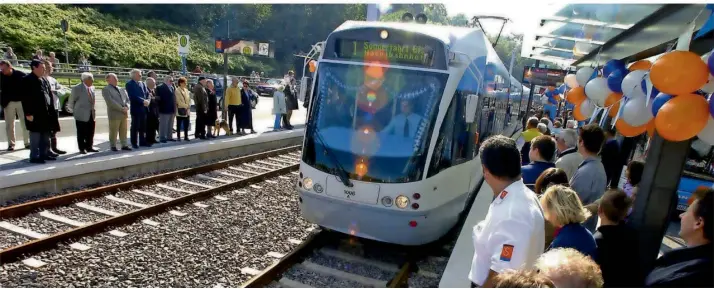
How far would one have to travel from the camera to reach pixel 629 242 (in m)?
3.20

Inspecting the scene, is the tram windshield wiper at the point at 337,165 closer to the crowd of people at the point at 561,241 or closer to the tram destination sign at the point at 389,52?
the tram destination sign at the point at 389,52

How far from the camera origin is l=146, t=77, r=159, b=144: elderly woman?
34.1 feet

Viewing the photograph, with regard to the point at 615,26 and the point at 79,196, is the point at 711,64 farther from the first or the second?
the point at 79,196

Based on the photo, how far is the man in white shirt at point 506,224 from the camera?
8.03 ft

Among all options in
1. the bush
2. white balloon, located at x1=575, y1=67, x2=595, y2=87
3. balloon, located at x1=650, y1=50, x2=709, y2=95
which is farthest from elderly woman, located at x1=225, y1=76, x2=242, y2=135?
the bush

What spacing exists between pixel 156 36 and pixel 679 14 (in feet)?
165

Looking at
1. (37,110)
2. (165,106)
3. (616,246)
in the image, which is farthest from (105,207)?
(616,246)

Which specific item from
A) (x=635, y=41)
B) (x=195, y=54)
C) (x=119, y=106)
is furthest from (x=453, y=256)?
(x=195, y=54)

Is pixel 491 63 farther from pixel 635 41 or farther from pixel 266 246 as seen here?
pixel 266 246

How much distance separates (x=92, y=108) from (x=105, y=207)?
300cm

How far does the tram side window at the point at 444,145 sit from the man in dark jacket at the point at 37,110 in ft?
22.2

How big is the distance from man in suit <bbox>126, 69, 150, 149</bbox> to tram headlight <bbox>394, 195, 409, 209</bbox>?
708 centimetres

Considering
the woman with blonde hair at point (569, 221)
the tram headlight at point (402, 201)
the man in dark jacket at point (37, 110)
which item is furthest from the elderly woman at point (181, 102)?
the woman with blonde hair at point (569, 221)

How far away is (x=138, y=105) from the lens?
9.86 meters
